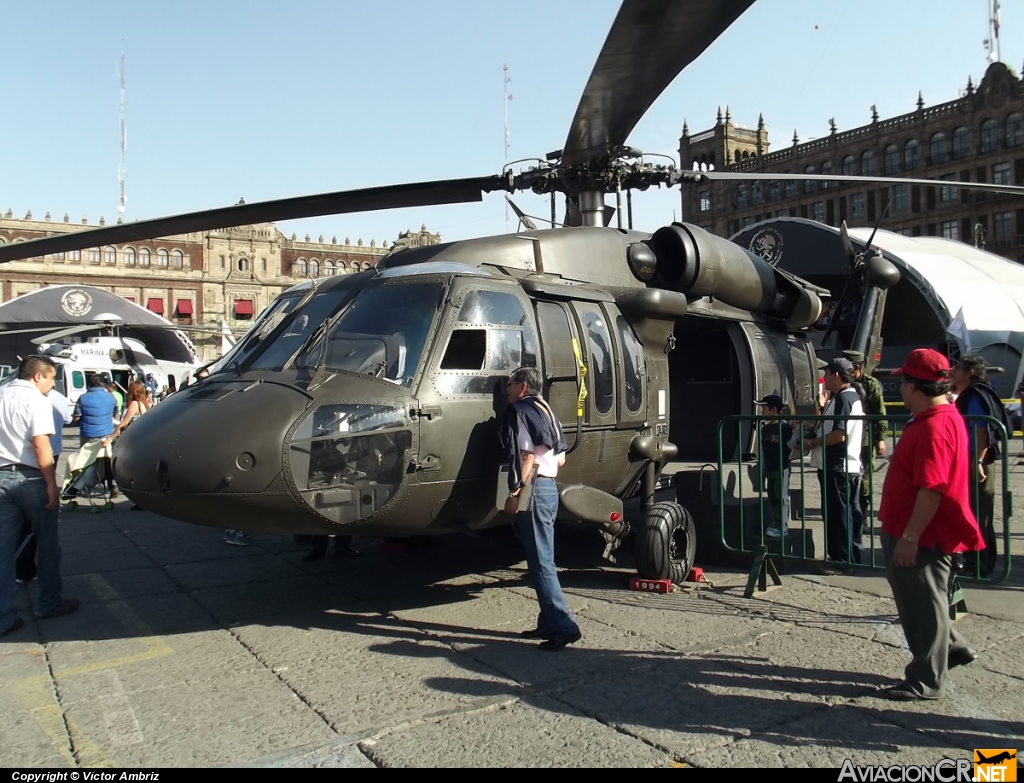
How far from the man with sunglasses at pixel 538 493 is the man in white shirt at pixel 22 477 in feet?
9.94

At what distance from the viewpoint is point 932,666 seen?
3963 millimetres

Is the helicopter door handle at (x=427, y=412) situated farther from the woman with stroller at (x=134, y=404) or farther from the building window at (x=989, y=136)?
the building window at (x=989, y=136)

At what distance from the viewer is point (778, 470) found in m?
6.48

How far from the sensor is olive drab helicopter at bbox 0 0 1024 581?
185 inches

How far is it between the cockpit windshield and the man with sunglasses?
0.73m

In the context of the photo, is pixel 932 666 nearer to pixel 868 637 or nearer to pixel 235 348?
pixel 868 637

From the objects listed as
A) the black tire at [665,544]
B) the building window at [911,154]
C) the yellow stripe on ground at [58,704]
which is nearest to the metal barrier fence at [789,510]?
the black tire at [665,544]

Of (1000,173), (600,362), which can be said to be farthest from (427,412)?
(1000,173)

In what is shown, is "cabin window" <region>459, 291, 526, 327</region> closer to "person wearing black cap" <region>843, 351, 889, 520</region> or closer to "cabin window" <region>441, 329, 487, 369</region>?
"cabin window" <region>441, 329, 487, 369</region>

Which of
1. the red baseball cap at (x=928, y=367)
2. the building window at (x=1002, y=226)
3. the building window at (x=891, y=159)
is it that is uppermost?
the building window at (x=891, y=159)

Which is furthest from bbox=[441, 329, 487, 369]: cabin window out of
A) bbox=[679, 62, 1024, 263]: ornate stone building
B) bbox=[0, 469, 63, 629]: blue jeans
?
bbox=[679, 62, 1024, 263]: ornate stone building

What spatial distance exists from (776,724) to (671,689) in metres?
0.59

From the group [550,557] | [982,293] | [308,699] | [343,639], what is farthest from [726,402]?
[982,293]

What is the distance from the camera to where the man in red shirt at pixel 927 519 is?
12.8 feet
